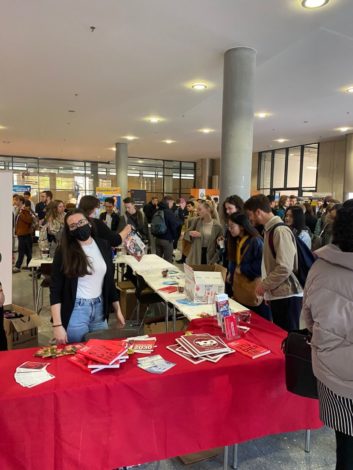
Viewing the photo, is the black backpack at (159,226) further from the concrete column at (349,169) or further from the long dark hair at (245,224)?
the concrete column at (349,169)

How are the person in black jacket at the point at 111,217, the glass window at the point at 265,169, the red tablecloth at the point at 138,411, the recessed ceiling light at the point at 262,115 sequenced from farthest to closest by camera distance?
the glass window at the point at 265,169 → the recessed ceiling light at the point at 262,115 → the person in black jacket at the point at 111,217 → the red tablecloth at the point at 138,411

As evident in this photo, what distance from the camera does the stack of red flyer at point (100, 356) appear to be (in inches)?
66.7

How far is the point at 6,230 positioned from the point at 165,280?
1634 mm

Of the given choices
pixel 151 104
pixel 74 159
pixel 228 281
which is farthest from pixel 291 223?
pixel 74 159

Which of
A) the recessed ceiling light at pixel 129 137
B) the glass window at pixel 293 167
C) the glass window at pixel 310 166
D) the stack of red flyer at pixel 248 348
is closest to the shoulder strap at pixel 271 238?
the stack of red flyer at pixel 248 348

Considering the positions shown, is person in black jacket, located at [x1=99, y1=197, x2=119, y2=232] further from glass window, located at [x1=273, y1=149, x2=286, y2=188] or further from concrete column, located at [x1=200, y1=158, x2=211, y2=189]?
concrete column, located at [x1=200, y1=158, x2=211, y2=189]

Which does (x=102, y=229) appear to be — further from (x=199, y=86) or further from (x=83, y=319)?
(x=199, y=86)

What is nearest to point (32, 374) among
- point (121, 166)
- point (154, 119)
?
point (154, 119)

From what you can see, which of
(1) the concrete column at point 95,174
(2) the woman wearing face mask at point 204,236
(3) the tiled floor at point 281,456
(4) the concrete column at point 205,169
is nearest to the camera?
(3) the tiled floor at point 281,456

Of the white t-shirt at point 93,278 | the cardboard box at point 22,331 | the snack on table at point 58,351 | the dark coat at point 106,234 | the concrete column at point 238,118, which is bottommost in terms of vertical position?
the cardboard box at point 22,331

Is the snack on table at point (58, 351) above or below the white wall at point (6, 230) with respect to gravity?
below

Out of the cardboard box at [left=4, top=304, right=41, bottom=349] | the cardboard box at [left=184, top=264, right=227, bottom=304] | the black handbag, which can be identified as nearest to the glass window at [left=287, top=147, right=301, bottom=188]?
the cardboard box at [left=184, top=264, right=227, bottom=304]

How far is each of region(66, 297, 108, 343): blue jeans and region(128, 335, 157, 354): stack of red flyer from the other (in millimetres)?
398

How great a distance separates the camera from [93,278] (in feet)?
7.54
